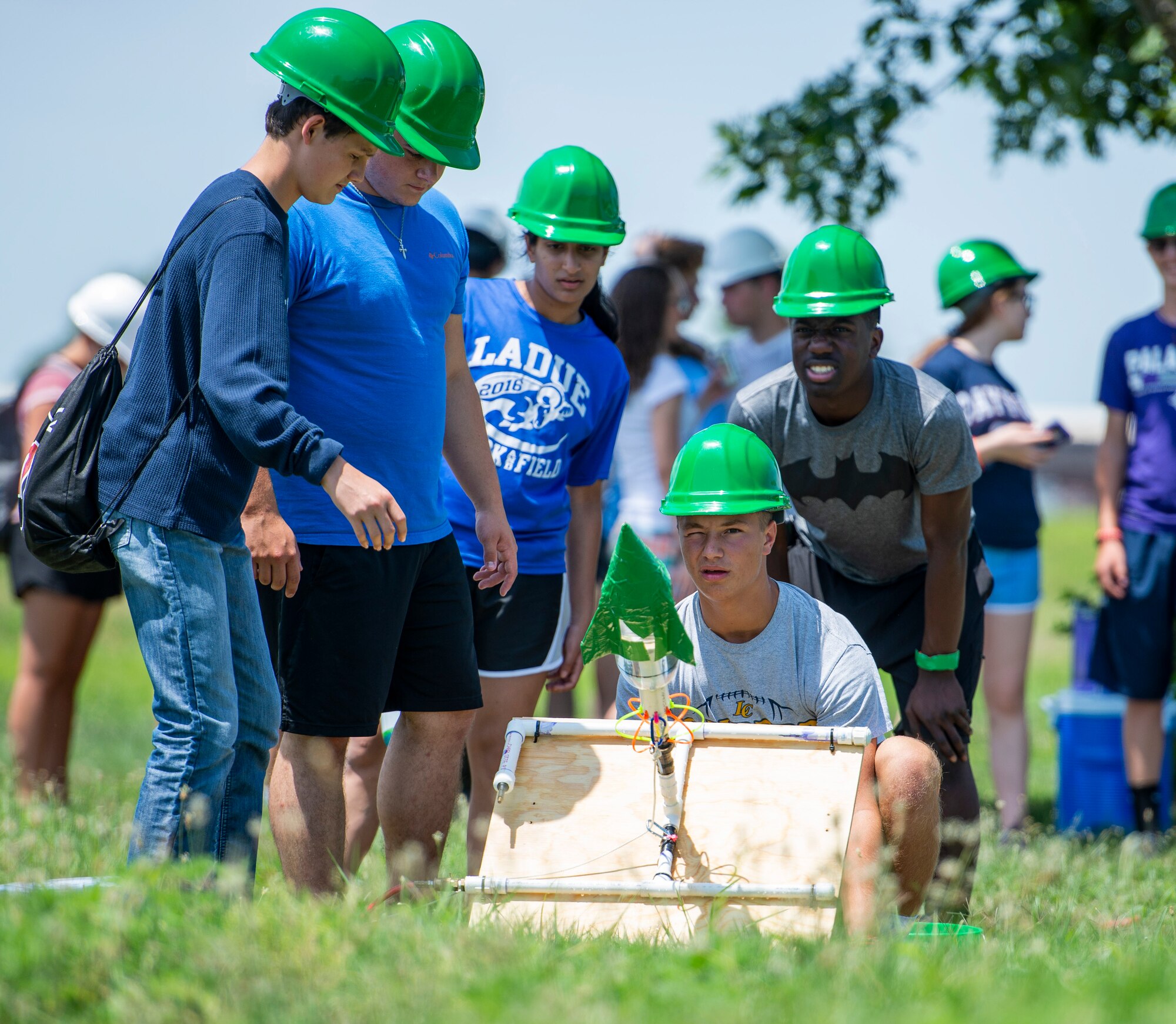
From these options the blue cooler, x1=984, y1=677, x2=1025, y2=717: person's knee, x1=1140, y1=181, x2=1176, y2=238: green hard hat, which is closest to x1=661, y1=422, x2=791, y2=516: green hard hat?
x1=984, y1=677, x2=1025, y2=717: person's knee

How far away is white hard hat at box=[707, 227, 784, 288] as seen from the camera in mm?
7559

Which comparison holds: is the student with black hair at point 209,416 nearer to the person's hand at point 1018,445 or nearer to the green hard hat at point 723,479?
the green hard hat at point 723,479

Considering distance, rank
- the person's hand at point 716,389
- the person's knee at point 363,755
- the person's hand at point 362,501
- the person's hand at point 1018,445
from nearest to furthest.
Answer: the person's hand at point 362,501 → the person's knee at point 363,755 → the person's hand at point 1018,445 → the person's hand at point 716,389

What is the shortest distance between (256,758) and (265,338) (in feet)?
3.51

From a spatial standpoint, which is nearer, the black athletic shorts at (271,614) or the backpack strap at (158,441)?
the backpack strap at (158,441)

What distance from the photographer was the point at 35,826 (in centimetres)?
486

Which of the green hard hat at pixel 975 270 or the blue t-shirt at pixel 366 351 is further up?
the green hard hat at pixel 975 270

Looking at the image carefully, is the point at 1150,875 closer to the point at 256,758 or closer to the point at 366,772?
the point at 366,772

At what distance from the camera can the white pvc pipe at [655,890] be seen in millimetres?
3068

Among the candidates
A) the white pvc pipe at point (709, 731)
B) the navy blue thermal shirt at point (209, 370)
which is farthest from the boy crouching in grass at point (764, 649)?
the navy blue thermal shirt at point (209, 370)

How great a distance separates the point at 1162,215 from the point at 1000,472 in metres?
1.31

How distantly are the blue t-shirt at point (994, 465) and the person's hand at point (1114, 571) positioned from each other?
1.01 ft

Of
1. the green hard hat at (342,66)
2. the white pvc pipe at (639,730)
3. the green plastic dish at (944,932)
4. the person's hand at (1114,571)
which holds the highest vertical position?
the green hard hat at (342,66)

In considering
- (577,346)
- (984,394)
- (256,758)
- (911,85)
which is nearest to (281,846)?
(256,758)
